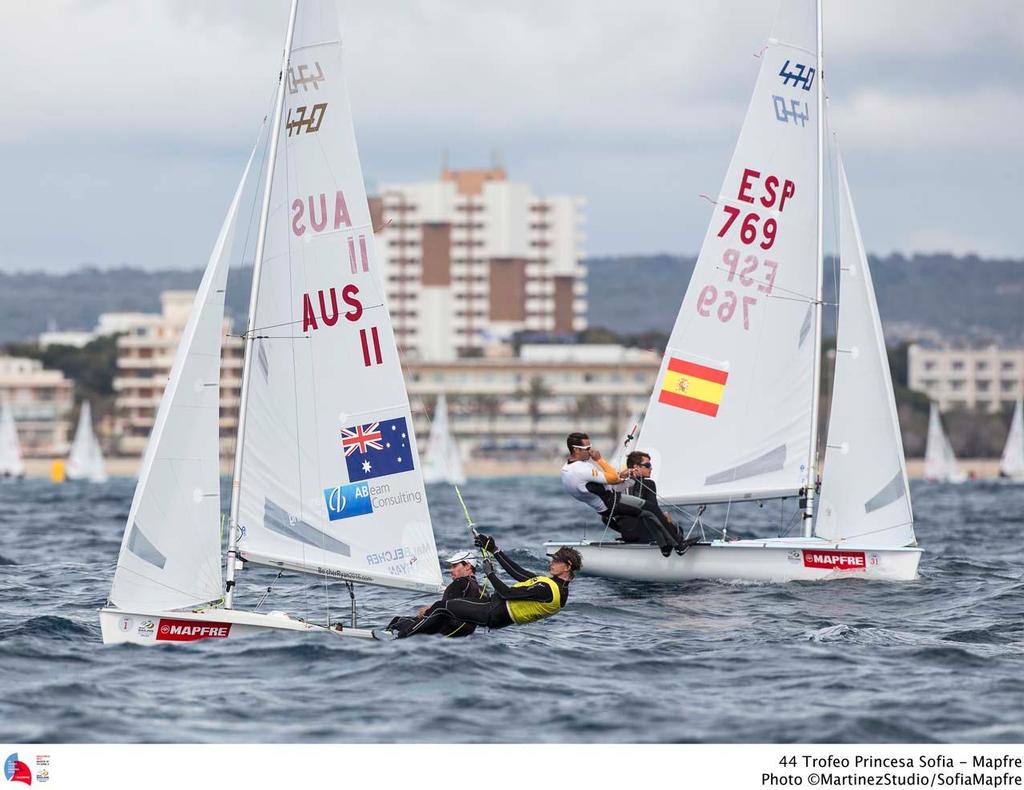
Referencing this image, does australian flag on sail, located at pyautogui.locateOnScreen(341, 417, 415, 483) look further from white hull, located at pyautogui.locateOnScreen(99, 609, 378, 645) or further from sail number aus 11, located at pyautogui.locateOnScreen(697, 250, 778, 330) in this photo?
sail number aus 11, located at pyautogui.locateOnScreen(697, 250, 778, 330)

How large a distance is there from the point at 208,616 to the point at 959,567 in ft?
38.6

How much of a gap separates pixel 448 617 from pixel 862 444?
7232 millimetres

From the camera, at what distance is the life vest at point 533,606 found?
49.3 ft

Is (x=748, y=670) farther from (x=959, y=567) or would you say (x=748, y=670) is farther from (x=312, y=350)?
(x=959, y=567)

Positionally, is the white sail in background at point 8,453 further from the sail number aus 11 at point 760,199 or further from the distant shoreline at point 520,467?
the sail number aus 11 at point 760,199

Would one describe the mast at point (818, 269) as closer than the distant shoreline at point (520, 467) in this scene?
Yes

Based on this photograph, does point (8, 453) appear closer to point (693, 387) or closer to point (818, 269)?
point (693, 387)

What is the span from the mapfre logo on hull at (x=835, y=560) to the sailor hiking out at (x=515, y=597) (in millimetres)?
4477

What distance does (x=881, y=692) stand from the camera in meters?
12.6

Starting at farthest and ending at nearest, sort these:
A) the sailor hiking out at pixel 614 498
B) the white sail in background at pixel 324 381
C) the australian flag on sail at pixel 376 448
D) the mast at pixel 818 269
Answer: the mast at pixel 818 269 → the sailor hiking out at pixel 614 498 → the australian flag on sail at pixel 376 448 → the white sail in background at pixel 324 381

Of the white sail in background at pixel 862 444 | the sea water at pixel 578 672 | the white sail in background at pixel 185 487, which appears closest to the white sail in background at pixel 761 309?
the white sail in background at pixel 862 444

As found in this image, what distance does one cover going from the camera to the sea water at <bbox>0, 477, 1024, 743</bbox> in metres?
11.4
